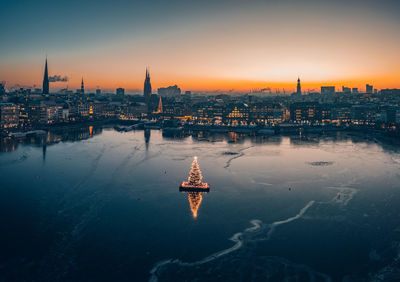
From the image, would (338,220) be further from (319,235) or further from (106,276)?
(106,276)

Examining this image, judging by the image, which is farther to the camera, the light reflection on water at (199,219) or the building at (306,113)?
the building at (306,113)

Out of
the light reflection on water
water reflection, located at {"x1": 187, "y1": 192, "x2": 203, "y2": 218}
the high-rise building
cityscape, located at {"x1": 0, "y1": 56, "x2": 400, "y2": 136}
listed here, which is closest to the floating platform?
water reflection, located at {"x1": 187, "y1": 192, "x2": 203, "y2": 218}

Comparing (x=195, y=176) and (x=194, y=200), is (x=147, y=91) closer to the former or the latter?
(x=195, y=176)

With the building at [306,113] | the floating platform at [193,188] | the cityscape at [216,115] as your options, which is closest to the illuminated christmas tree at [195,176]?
the floating platform at [193,188]

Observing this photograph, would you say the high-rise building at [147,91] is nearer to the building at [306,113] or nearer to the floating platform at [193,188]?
the building at [306,113]

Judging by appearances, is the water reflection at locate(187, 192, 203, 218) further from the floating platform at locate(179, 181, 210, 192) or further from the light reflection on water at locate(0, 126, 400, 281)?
the floating platform at locate(179, 181, 210, 192)

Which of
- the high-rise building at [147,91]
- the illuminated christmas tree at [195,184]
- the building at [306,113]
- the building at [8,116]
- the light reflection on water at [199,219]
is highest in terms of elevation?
the high-rise building at [147,91]

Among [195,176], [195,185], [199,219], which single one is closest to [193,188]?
[195,185]
